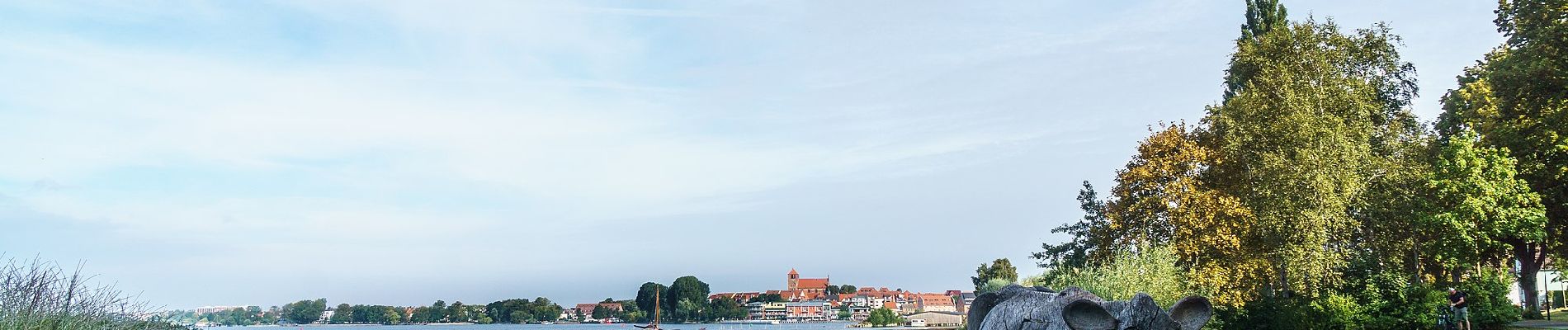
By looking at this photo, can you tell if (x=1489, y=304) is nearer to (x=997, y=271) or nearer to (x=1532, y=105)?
(x=1532, y=105)

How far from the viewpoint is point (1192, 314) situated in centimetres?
564

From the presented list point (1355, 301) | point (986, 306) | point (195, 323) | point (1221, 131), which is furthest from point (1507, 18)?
point (195, 323)

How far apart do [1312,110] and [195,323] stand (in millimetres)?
34469

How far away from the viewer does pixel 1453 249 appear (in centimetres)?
3678

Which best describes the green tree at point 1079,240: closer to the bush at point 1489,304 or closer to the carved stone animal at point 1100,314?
the bush at point 1489,304

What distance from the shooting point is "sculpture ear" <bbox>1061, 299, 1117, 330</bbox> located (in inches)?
227

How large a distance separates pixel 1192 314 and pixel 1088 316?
1.70 feet

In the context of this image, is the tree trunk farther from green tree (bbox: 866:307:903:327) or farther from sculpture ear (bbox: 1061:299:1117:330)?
green tree (bbox: 866:307:903:327)

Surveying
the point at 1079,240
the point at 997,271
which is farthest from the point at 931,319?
the point at 1079,240

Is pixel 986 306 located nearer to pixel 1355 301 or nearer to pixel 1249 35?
pixel 1355 301

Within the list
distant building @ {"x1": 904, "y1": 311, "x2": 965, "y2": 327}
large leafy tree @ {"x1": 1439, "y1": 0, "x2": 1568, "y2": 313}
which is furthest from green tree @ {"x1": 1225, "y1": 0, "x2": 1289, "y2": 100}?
distant building @ {"x1": 904, "y1": 311, "x2": 965, "y2": 327}

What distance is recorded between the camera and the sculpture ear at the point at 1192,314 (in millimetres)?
5594

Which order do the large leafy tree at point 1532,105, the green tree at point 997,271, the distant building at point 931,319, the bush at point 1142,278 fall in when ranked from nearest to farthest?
the large leafy tree at point 1532,105, the bush at point 1142,278, the green tree at point 997,271, the distant building at point 931,319

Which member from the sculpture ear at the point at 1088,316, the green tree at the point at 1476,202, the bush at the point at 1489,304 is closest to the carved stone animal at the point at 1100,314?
the sculpture ear at the point at 1088,316
